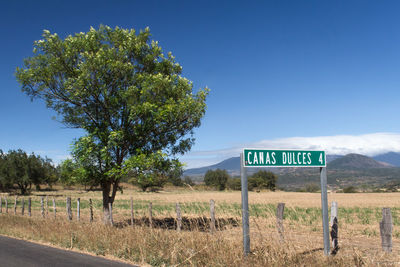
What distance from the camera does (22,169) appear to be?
67.2m

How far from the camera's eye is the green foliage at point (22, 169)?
216 feet

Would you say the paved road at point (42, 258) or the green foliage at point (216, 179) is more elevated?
the paved road at point (42, 258)

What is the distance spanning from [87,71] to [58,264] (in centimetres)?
1051

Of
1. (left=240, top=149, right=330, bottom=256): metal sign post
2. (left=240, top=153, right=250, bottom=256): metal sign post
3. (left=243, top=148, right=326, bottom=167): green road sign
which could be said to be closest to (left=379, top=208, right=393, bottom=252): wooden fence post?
(left=240, top=149, right=330, bottom=256): metal sign post

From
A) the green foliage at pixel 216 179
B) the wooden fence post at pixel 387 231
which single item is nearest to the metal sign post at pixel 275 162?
the wooden fence post at pixel 387 231

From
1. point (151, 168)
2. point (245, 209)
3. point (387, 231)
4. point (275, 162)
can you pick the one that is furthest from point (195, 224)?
point (151, 168)

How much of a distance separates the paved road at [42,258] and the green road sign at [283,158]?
4.49 metres

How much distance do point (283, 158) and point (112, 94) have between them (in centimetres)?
1305

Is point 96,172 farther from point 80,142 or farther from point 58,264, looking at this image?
point 58,264

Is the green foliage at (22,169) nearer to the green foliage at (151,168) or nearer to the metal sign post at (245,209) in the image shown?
the green foliage at (151,168)

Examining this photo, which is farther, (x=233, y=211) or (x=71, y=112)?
(x=71, y=112)

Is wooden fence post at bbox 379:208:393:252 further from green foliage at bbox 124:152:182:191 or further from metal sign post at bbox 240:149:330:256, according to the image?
green foliage at bbox 124:152:182:191

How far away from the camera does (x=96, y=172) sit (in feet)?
59.3

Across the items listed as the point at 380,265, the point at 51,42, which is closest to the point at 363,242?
the point at 380,265
